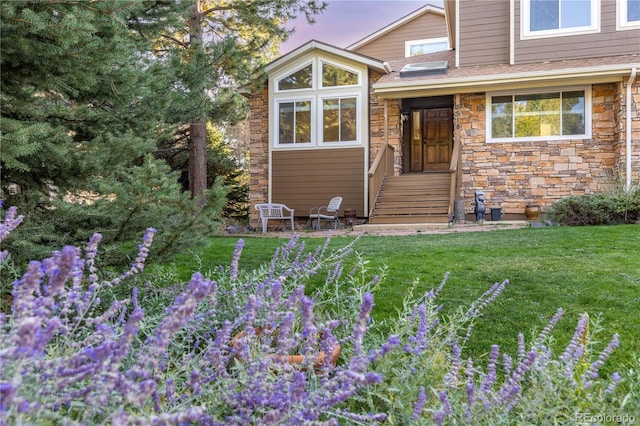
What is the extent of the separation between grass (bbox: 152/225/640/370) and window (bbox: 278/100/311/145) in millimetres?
5984

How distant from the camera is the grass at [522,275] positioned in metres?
2.69

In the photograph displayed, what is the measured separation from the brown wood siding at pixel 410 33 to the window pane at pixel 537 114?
6.05m

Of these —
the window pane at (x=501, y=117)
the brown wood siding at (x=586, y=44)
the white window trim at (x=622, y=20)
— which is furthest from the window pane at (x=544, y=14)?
the window pane at (x=501, y=117)

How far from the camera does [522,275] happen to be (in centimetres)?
378

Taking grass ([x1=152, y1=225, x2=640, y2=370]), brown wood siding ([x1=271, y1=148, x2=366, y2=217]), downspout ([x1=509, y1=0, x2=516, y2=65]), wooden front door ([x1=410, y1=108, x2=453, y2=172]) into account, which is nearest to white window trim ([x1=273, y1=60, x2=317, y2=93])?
brown wood siding ([x1=271, y1=148, x2=366, y2=217])

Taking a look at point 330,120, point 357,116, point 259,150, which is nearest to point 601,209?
point 357,116

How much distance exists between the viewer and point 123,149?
113 inches

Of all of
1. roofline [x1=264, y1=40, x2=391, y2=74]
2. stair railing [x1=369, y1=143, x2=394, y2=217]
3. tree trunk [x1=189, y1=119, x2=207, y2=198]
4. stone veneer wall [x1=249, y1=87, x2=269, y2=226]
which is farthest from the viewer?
stone veneer wall [x1=249, y1=87, x2=269, y2=226]

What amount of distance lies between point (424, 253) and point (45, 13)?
157 inches

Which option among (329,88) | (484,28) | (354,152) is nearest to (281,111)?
(329,88)

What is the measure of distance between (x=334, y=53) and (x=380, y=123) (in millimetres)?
2018

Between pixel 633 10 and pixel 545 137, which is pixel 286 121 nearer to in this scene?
pixel 545 137

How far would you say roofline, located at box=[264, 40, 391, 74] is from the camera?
1113 centimetres

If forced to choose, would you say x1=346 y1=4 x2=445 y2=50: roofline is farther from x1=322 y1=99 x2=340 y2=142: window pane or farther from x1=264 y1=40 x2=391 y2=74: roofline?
x1=322 y1=99 x2=340 y2=142: window pane
